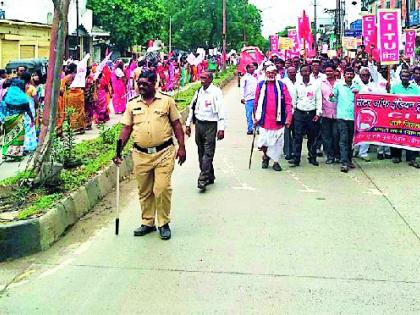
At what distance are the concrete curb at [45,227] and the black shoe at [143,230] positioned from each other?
776 millimetres

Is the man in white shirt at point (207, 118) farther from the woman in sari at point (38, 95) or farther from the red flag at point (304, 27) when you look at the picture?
the red flag at point (304, 27)

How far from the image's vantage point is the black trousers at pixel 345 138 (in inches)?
409

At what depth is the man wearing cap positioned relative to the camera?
1023 cm

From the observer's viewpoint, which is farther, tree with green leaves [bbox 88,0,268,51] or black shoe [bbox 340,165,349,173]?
tree with green leaves [bbox 88,0,268,51]

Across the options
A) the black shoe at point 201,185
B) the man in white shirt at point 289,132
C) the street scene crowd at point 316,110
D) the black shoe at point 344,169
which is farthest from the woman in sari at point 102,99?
the black shoe at point 201,185

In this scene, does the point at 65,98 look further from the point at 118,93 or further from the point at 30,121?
the point at 118,93

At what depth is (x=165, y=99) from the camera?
255 inches

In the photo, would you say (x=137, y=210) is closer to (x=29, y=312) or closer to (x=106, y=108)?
(x=29, y=312)

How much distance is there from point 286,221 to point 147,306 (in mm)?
2814

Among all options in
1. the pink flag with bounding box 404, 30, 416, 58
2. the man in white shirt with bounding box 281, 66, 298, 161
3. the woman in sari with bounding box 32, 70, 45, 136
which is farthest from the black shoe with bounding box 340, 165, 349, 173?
the pink flag with bounding box 404, 30, 416, 58

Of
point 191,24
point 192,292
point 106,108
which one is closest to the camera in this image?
point 192,292

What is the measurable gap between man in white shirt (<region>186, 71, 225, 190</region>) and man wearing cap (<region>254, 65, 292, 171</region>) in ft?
5.22

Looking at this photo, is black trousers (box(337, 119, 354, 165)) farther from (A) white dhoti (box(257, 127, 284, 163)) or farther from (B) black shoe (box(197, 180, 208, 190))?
(B) black shoe (box(197, 180, 208, 190))

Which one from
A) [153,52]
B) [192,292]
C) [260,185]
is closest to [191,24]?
[153,52]
